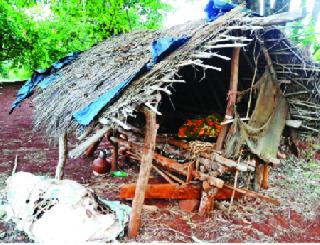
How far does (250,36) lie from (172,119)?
3.11m

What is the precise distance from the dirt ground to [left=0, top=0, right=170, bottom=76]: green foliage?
13.3 feet

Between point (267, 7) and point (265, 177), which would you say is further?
point (267, 7)

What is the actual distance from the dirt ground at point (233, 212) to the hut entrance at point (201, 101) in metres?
1.34

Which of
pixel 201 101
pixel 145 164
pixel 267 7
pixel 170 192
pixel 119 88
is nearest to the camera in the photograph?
pixel 145 164

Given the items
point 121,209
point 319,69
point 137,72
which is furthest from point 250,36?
point 121,209

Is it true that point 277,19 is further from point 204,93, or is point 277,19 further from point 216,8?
point 204,93

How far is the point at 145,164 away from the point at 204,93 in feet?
12.0

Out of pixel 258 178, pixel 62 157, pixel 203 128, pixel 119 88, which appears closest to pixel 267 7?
pixel 203 128

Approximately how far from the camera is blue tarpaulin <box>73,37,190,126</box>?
480 centimetres

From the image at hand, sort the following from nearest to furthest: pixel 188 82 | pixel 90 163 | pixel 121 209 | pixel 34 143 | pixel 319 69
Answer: pixel 121 209, pixel 319 69, pixel 188 82, pixel 90 163, pixel 34 143

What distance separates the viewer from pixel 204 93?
8062mm

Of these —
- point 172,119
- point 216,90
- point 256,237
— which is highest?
point 216,90

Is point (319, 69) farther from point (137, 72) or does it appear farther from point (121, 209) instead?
point (121, 209)

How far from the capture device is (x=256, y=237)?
5.27 metres
